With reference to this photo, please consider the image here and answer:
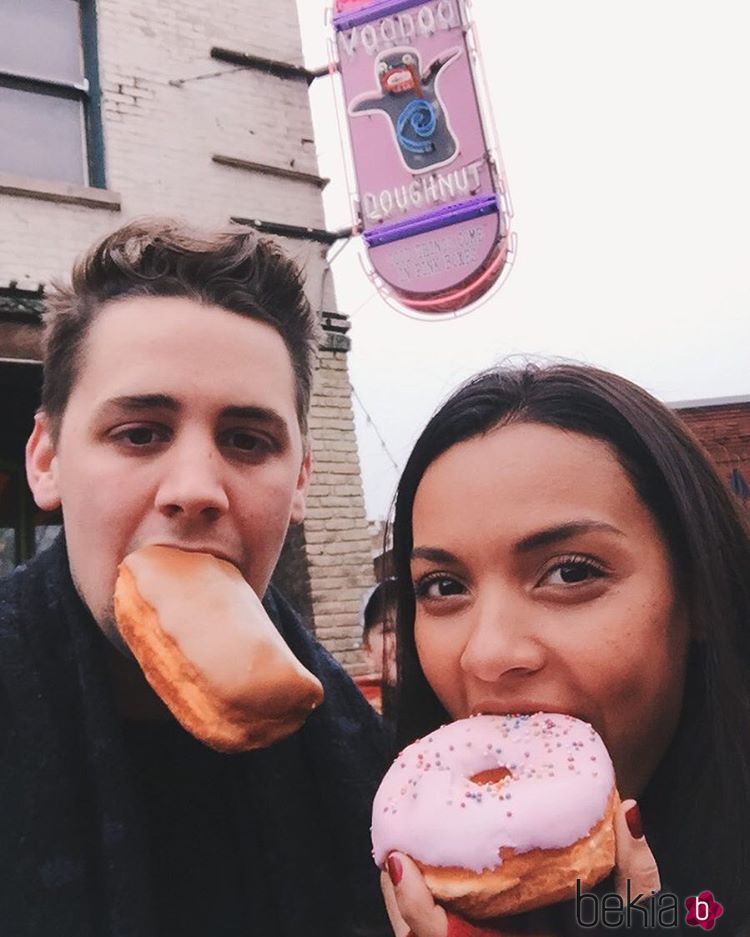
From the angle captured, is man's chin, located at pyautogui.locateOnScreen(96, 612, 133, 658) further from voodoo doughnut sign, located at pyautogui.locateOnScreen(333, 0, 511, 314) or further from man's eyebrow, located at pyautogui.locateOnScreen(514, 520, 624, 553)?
voodoo doughnut sign, located at pyautogui.locateOnScreen(333, 0, 511, 314)

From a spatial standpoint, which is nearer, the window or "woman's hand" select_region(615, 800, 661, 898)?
"woman's hand" select_region(615, 800, 661, 898)

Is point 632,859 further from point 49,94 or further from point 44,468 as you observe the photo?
point 49,94

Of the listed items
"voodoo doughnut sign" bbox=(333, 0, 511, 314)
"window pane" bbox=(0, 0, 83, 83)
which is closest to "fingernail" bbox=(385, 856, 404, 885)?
"voodoo doughnut sign" bbox=(333, 0, 511, 314)

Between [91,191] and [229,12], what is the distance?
7.28ft

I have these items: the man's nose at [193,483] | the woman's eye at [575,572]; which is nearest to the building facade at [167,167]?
the man's nose at [193,483]

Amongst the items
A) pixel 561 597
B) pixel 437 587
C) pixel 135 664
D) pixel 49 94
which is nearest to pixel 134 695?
pixel 135 664

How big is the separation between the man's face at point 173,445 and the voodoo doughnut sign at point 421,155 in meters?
4.17

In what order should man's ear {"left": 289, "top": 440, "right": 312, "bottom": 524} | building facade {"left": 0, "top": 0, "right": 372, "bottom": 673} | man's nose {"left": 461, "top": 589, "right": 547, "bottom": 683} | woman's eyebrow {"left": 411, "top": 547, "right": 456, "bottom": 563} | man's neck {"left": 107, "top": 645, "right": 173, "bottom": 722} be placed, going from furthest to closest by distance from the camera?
building facade {"left": 0, "top": 0, "right": 372, "bottom": 673}
man's ear {"left": 289, "top": 440, "right": 312, "bottom": 524}
man's neck {"left": 107, "top": 645, "right": 173, "bottom": 722}
woman's eyebrow {"left": 411, "top": 547, "right": 456, "bottom": 563}
man's nose {"left": 461, "top": 589, "right": 547, "bottom": 683}

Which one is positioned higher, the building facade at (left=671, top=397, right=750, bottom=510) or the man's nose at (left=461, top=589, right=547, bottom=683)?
the building facade at (left=671, top=397, right=750, bottom=510)

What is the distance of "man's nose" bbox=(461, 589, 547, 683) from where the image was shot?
131cm

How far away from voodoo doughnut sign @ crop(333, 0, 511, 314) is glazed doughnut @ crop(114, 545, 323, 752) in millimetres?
4528

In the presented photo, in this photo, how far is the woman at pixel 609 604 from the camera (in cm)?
132

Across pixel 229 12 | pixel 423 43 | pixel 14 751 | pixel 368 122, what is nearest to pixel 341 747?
pixel 14 751

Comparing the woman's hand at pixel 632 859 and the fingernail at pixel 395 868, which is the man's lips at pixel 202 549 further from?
the woman's hand at pixel 632 859
